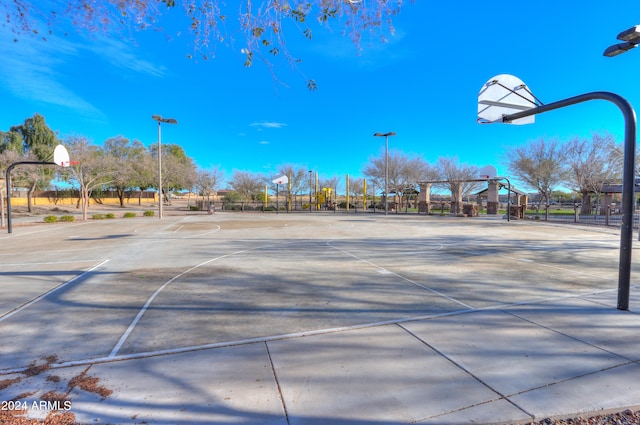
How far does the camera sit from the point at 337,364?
3262mm

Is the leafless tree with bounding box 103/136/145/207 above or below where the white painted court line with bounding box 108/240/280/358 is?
above

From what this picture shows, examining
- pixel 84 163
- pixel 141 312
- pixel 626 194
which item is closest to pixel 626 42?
pixel 626 194

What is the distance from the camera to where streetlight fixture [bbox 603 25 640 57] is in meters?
4.45

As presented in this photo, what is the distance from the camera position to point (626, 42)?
15.6 feet

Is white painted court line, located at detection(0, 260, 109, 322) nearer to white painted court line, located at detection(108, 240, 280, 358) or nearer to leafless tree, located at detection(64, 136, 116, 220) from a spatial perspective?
white painted court line, located at detection(108, 240, 280, 358)

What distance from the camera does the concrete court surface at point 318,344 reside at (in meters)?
2.61

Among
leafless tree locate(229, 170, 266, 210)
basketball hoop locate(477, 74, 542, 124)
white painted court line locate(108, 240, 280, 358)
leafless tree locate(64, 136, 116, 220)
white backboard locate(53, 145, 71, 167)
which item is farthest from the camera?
leafless tree locate(229, 170, 266, 210)

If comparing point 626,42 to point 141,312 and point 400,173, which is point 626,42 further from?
point 400,173

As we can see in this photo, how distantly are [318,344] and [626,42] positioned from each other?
6.15 m

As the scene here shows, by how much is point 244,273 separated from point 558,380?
19.7 ft

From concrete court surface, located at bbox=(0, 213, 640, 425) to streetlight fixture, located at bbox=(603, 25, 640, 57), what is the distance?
12.7 feet

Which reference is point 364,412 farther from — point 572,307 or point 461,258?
point 461,258

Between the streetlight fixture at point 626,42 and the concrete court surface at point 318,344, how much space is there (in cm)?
386

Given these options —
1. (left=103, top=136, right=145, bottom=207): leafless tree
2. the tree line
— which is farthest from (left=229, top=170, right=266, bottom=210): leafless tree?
(left=103, top=136, right=145, bottom=207): leafless tree
